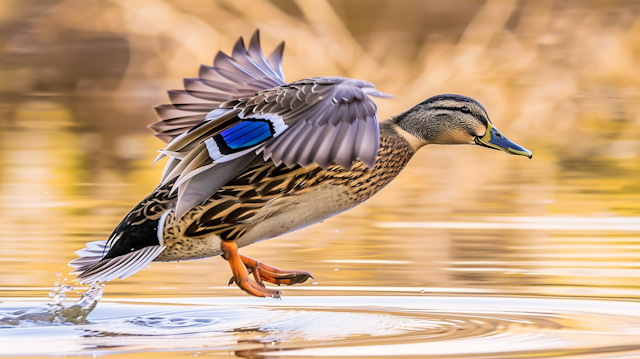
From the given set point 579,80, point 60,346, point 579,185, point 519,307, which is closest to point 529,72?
point 579,80

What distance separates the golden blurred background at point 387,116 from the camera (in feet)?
18.5

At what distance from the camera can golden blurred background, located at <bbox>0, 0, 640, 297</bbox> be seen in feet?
18.5

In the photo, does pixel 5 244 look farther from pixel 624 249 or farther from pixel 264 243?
pixel 624 249

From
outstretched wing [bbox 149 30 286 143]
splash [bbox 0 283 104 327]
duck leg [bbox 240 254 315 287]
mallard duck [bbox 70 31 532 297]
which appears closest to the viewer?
mallard duck [bbox 70 31 532 297]

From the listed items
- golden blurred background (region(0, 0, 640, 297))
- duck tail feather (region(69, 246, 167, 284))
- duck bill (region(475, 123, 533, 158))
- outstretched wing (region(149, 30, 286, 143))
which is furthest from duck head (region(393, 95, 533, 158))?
duck tail feather (region(69, 246, 167, 284))

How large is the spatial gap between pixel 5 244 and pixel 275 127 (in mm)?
2630

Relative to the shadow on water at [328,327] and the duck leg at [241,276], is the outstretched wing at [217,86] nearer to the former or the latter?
the duck leg at [241,276]

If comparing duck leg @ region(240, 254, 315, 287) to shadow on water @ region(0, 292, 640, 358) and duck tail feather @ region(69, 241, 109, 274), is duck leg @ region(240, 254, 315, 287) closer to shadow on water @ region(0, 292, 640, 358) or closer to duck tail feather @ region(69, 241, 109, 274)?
shadow on water @ region(0, 292, 640, 358)

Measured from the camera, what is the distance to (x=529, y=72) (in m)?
12.1

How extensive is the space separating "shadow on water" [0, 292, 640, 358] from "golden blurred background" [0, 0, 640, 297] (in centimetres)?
28

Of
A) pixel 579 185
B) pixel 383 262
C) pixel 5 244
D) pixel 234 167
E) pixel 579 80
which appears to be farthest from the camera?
pixel 579 80

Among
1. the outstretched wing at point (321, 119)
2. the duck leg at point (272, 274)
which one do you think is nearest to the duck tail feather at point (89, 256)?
the duck leg at point (272, 274)

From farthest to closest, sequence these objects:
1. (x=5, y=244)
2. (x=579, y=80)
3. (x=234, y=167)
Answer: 1. (x=579, y=80)
2. (x=5, y=244)
3. (x=234, y=167)

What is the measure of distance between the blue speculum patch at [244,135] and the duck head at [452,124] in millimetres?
937
